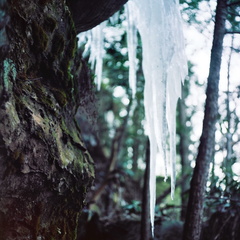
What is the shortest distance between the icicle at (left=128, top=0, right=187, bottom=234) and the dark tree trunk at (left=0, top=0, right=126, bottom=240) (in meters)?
0.92

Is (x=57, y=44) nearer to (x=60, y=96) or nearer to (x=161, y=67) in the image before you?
(x=60, y=96)

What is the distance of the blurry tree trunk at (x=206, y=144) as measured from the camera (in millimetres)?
3588

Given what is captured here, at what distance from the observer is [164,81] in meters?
3.51

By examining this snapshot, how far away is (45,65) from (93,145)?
20.9 feet

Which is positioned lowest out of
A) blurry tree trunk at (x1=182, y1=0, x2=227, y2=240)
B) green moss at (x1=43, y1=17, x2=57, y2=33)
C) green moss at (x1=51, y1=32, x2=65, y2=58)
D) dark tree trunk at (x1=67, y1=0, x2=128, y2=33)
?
→ blurry tree trunk at (x1=182, y1=0, x2=227, y2=240)

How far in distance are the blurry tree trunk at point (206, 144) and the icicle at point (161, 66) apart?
0.47 meters

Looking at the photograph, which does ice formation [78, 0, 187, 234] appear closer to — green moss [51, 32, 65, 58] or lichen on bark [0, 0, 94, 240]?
lichen on bark [0, 0, 94, 240]

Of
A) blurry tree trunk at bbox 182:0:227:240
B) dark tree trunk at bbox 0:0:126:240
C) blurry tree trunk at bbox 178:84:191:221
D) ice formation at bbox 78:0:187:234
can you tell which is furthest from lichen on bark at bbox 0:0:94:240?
blurry tree trunk at bbox 178:84:191:221

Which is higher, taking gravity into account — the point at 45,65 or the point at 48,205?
the point at 45,65

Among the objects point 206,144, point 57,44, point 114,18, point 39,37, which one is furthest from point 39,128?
point 114,18

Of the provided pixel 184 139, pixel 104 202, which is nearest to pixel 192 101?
pixel 184 139

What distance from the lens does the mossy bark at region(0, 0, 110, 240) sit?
8.12ft

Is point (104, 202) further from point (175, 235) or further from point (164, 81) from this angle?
point (164, 81)

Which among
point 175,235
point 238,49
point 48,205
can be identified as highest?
point 238,49
